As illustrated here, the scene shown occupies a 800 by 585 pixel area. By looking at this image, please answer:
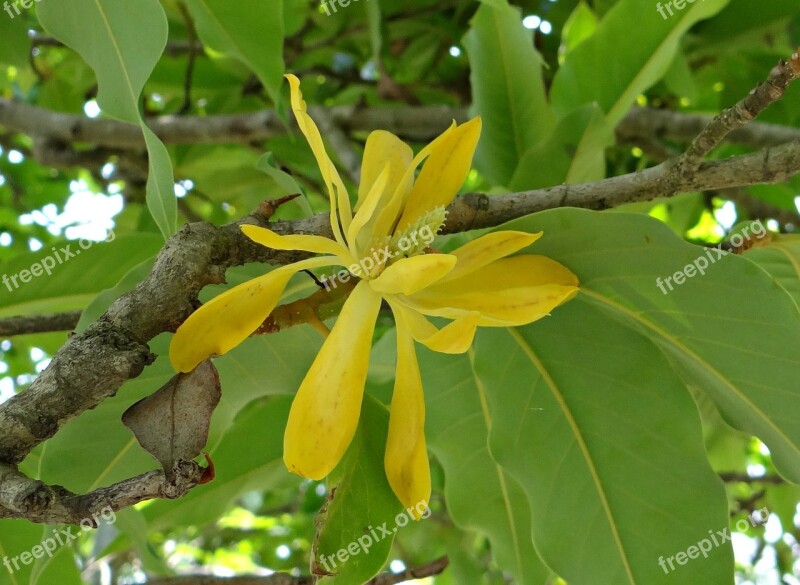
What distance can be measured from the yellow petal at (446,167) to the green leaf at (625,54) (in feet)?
1.97

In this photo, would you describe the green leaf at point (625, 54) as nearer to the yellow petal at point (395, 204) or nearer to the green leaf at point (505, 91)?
the green leaf at point (505, 91)

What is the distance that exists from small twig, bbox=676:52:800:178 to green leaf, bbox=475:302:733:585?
197mm

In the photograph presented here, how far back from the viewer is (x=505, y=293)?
0.68 metres

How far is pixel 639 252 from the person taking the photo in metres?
0.74

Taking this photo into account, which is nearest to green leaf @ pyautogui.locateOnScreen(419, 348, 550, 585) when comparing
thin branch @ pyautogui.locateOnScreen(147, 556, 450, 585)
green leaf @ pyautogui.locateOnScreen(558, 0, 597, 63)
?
thin branch @ pyautogui.locateOnScreen(147, 556, 450, 585)

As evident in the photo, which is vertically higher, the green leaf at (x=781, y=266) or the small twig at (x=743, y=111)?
the small twig at (x=743, y=111)

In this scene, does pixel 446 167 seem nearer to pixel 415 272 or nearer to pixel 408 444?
pixel 415 272

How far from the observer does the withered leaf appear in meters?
0.57

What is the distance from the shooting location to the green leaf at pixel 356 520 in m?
0.72

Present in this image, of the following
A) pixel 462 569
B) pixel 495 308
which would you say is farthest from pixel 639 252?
pixel 462 569

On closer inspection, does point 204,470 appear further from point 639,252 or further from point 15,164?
point 15,164

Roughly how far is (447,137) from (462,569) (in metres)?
1.21

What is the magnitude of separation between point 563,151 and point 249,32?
480 millimetres

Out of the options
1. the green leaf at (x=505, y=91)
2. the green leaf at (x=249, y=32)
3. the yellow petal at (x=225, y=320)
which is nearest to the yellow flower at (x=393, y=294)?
the yellow petal at (x=225, y=320)
